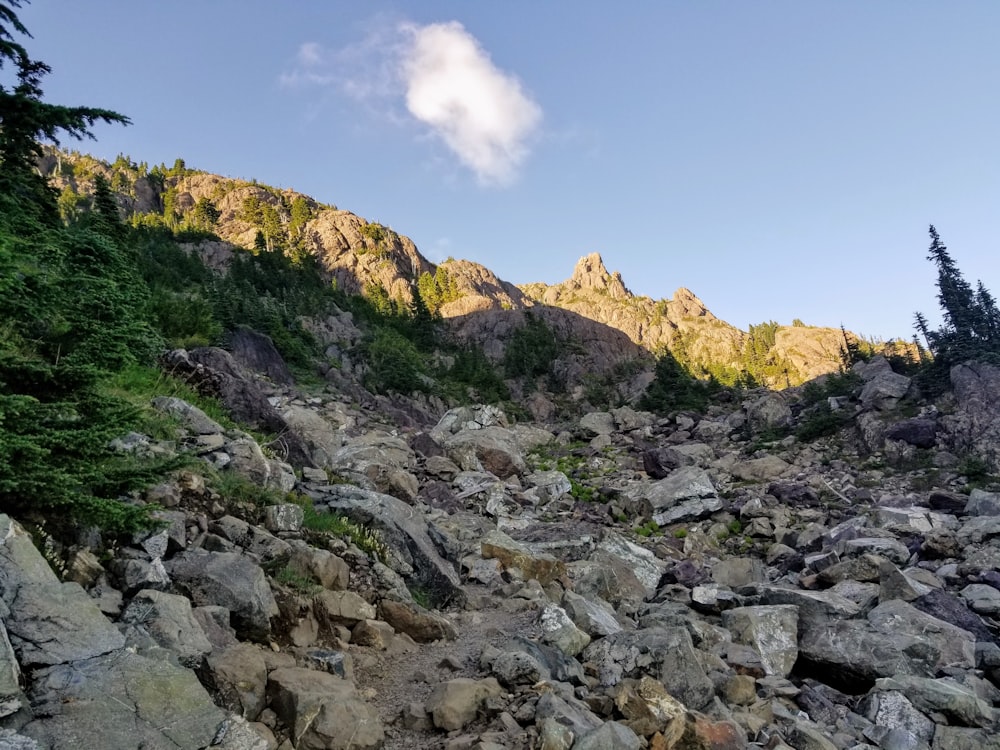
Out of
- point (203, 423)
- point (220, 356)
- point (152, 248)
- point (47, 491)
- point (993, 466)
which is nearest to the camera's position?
point (47, 491)

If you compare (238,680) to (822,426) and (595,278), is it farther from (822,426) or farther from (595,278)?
(595,278)

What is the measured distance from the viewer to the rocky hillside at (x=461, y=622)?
432 cm

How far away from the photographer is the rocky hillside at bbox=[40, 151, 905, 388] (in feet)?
285

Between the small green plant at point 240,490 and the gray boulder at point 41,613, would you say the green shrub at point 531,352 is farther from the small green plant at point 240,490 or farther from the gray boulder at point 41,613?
the gray boulder at point 41,613

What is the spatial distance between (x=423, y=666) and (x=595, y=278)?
177616mm

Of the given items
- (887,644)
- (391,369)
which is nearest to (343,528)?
(887,644)

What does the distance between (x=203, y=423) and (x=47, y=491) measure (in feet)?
21.0

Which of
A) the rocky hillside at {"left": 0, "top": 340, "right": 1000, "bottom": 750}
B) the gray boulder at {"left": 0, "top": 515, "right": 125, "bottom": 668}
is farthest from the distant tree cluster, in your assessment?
the gray boulder at {"left": 0, "top": 515, "right": 125, "bottom": 668}

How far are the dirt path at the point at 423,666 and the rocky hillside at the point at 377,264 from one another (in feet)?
222

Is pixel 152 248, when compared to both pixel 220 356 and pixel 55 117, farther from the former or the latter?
pixel 55 117

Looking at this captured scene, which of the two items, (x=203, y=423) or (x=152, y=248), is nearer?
(x=203, y=423)

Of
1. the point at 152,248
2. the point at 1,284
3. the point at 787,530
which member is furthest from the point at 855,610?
the point at 152,248

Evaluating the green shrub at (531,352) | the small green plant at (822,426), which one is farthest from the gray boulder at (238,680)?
the green shrub at (531,352)

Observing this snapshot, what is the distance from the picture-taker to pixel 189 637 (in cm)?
523
